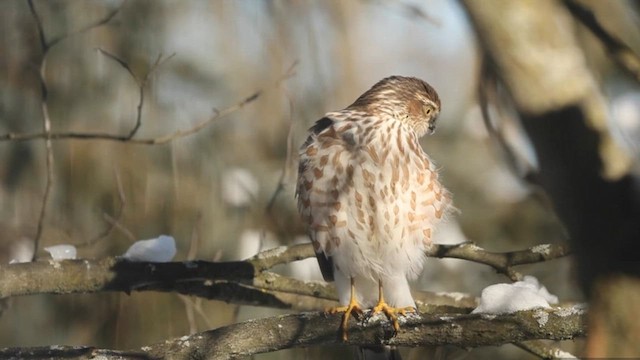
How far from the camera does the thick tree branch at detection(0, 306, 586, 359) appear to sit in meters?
2.88

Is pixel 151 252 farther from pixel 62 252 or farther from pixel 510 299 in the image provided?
pixel 510 299

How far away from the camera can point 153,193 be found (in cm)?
571

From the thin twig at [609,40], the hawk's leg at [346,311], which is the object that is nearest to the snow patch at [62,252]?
the hawk's leg at [346,311]

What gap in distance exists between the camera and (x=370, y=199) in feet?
12.3

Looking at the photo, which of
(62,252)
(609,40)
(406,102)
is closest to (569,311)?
(609,40)

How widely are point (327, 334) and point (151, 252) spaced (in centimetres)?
120

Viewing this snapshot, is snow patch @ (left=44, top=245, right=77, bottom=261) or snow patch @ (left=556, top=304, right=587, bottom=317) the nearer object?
snow patch @ (left=556, top=304, right=587, bottom=317)

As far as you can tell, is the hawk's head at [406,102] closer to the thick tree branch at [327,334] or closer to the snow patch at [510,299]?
the snow patch at [510,299]

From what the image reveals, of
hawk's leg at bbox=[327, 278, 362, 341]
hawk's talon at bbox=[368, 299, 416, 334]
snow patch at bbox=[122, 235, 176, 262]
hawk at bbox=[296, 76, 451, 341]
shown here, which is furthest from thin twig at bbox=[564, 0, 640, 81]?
snow patch at bbox=[122, 235, 176, 262]

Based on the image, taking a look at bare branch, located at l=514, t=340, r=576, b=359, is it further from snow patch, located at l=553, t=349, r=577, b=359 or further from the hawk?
the hawk

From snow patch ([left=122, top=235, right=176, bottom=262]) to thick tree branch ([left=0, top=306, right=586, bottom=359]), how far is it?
1.04m

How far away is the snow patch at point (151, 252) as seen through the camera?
3977 millimetres

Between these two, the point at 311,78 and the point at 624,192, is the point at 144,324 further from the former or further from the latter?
the point at 624,192

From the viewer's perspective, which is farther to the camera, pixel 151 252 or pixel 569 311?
pixel 151 252
